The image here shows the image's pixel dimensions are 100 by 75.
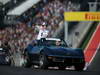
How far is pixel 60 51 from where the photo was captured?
58.4 ft

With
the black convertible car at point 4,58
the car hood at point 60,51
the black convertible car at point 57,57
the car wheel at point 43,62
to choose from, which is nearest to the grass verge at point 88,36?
the black convertible car at point 4,58

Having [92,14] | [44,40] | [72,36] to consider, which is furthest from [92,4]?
[44,40]

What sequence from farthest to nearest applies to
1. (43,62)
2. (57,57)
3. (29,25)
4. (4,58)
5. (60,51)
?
1. (29,25)
2. (4,58)
3. (60,51)
4. (57,57)
5. (43,62)

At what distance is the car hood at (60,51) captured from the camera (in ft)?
57.7

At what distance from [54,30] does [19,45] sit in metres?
2.36

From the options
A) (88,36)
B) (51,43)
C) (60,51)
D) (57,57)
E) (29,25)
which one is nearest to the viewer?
(57,57)

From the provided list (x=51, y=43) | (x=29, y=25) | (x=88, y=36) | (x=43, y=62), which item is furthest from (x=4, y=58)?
(x=88, y=36)

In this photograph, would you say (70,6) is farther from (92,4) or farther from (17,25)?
(17,25)

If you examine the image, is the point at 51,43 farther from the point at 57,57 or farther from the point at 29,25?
the point at 29,25

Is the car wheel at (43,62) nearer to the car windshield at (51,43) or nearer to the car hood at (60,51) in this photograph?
the car hood at (60,51)

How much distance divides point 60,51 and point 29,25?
1162cm

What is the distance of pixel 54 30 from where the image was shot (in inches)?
1128

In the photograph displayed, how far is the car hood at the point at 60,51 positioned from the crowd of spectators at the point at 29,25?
10677 millimetres

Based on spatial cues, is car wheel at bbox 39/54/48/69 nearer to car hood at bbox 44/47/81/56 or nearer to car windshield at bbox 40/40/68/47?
car hood at bbox 44/47/81/56
